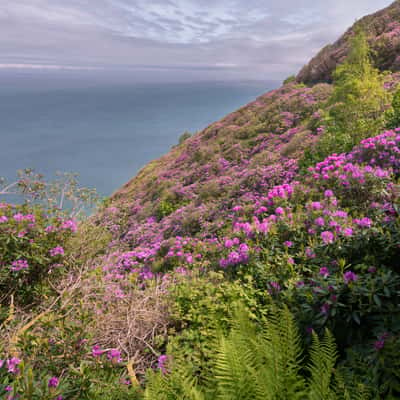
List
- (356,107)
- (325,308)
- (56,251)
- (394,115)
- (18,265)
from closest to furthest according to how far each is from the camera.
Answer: (325,308)
(18,265)
(56,251)
(394,115)
(356,107)

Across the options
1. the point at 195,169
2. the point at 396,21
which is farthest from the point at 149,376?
the point at 396,21

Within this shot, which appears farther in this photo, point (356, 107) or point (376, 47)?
point (376, 47)

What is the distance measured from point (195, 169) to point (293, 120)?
592 cm

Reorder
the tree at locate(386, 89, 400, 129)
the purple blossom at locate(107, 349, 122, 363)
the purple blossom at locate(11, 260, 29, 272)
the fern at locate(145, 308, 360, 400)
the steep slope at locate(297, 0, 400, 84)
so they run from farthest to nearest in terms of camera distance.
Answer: the steep slope at locate(297, 0, 400, 84) < the tree at locate(386, 89, 400, 129) < the purple blossom at locate(11, 260, 29, 272) < the purple blossom at locate(107, 349, 122, 363) < the fern at locate(145, 308, 360, 400)

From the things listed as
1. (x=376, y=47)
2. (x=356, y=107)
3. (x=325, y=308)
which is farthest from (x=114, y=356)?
(x=376, y=47)

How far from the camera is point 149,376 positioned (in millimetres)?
2127

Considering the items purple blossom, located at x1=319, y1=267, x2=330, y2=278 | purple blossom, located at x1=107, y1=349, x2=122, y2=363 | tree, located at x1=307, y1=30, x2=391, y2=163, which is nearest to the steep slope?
tree, located at x1=307, y1=30, x2=391, y2=163

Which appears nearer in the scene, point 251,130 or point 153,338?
point 153,338

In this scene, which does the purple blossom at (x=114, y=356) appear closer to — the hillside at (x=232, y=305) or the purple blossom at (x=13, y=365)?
the hillside at (x=232, y=305)

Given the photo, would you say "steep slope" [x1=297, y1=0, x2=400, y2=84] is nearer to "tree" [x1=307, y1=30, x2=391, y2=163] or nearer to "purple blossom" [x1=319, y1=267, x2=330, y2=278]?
"tree" [x1=307, y1=30, x2=391, y2=163]

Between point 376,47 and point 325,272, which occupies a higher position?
point 376,47

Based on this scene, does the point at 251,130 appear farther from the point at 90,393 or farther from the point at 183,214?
the point at 90,393

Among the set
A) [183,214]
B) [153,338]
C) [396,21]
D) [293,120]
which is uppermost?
[396,21]

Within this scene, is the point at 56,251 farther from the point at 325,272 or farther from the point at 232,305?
the point at 325,272
